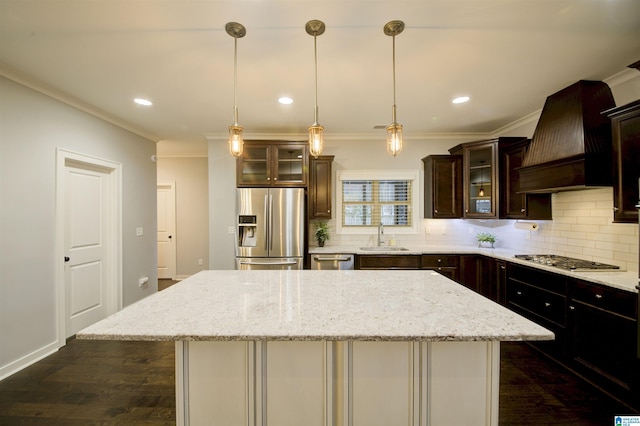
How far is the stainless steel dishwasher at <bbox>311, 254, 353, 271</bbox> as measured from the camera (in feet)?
12.0

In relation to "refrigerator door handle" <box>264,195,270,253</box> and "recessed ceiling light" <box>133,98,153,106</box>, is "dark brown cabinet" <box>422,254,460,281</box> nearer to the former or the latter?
"refrigerator door handle" <box>264,195,270,253</box>

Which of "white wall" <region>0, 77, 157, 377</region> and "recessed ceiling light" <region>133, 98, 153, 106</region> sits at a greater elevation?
"recessed ceiling light" <region>133, 98, 153, 106</region>

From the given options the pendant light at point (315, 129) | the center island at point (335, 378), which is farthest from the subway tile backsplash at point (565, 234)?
the pendant light at point (315, 129)

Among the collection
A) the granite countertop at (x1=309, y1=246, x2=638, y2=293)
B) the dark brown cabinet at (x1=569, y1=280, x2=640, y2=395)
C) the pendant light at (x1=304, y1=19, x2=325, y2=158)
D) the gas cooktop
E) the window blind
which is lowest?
the dark brown cabinet at (x1=569, y1=280, x2=640, y2=395)

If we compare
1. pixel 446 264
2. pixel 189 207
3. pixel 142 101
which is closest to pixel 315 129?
pixel 142 101

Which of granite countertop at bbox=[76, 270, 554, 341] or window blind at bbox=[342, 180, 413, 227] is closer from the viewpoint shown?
granite countertop at bbox=[76, 270, 554, 341]

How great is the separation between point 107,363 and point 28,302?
899 millimetres

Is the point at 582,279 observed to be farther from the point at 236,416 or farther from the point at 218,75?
the point at 218,75

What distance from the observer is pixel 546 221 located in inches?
128

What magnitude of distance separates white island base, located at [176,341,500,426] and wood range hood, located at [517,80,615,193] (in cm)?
203

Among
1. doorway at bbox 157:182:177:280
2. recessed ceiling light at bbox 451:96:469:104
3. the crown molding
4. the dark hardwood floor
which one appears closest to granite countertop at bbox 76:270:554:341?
the dark hardwood floor

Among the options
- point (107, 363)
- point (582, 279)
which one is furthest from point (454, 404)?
point (107, 363)

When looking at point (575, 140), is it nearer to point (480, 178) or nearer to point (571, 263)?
point (571, 263)

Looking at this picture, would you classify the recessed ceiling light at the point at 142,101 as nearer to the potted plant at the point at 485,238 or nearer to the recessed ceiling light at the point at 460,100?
the recessed ceiling light at the point at 460,100
